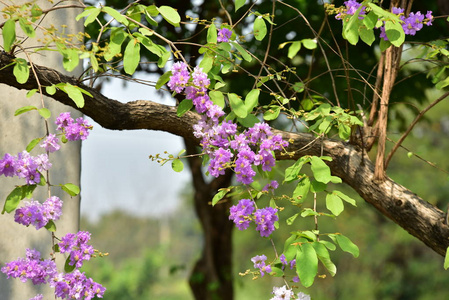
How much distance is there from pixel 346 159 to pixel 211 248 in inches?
135

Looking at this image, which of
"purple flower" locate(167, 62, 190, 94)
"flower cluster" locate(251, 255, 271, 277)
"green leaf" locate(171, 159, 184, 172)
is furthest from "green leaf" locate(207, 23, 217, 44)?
"flower cluster" locate(251, 255, 271, 277)

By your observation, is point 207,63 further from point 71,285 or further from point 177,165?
point 71,285

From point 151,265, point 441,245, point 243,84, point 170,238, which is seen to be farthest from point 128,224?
point 441,245

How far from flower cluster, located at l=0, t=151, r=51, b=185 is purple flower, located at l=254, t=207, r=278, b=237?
72 centimetres

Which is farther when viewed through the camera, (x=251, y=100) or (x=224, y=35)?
(x=224, y=35)

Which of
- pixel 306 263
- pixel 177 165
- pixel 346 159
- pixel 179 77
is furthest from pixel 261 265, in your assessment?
pixel 346 159

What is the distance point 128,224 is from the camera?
41.7 m

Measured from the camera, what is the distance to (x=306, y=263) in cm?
182

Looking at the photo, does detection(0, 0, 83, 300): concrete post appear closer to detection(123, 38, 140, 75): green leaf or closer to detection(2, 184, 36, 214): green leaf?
detection(2, 184, 36, 214): green leaf

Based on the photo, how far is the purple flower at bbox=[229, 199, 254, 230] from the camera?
1972 millimetres

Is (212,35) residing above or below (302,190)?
above

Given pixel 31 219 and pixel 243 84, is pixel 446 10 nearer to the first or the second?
pixel 243 84

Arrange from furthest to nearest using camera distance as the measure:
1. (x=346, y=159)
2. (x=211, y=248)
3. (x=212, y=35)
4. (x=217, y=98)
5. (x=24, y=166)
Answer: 1. (x=211, y=248)
2. (x=346, y=159)
3. (x=212, y=35)
4. (x=217, y=98)
5. (x=24, y=166)

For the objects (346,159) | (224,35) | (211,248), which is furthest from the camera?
(211,248)
